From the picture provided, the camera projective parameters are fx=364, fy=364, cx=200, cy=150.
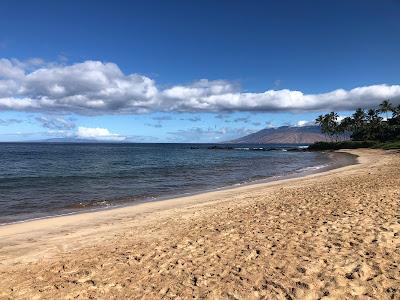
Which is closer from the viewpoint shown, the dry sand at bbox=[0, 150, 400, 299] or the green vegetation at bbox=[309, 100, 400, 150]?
the dry sand at bbox=[0, 150, 400, 299]

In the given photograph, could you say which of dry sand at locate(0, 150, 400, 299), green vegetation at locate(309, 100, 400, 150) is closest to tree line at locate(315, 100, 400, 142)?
green vegetation at locate(309, 100, 400, 150)

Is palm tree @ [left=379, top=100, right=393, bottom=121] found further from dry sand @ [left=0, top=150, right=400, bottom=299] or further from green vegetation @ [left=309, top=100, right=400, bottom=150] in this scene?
dry sand @ [left=0, top=150, right=400, bottom=299]

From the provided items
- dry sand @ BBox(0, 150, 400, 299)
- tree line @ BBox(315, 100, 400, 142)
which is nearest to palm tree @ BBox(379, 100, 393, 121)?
tree line @ BBox(315, 100, 400, 142)

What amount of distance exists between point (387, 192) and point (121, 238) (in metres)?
13.0

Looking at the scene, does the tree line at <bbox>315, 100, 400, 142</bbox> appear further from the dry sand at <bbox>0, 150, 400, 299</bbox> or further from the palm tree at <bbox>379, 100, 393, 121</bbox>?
the dry sand at <bbox>0, 150, 400, 299</bbox>

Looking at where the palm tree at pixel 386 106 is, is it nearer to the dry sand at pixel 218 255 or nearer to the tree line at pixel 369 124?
the tree line at pixel 369 124

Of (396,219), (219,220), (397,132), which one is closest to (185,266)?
(219,220)

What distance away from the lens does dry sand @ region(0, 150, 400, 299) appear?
7613 millimetres

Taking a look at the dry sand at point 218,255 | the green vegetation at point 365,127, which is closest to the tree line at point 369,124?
the green vegetation at point 365,127

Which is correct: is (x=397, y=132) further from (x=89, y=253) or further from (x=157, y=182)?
(x=89, y=253)

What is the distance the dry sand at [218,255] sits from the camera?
7.61 m

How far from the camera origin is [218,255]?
31.7ft

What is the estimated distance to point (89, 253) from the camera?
10656 mm

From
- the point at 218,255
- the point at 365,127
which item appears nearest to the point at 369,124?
the point at 365,127
